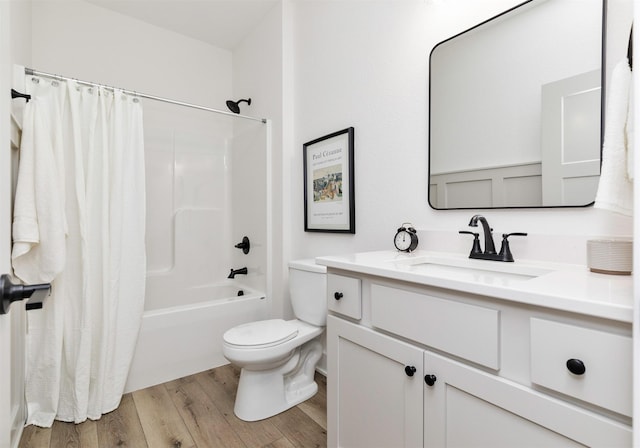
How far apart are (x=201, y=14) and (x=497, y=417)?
10.4ft

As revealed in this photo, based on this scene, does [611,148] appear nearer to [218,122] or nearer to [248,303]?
[248,303]

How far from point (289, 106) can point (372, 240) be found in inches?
50.0

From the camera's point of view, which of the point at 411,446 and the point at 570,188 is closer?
the point at 411,446

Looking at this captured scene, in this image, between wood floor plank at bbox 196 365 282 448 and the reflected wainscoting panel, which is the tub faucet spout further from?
the reflected wainscoting panel

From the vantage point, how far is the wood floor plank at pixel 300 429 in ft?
4.90

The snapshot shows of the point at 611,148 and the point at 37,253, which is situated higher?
the point at 611,148

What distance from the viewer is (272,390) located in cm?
173

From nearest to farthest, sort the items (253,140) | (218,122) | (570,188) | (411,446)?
1. (411,446)
2. (570,188)
3. (253,140)
4. (218,122)

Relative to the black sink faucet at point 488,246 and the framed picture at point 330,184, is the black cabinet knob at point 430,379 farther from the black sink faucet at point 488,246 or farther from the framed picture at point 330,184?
the framed picture at point 330,184

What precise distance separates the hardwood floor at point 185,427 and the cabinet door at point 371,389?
1.19 ft

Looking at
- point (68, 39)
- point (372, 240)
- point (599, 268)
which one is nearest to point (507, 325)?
point (599, 268)

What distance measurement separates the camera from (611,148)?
31.0 inches

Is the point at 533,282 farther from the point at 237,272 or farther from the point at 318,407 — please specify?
the point at 237,272

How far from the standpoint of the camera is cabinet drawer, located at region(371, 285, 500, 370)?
2.66 feet
